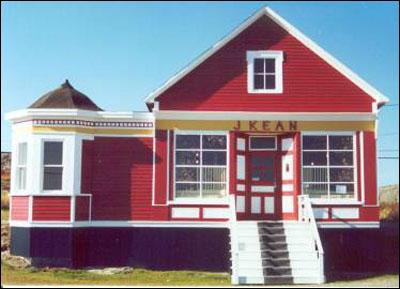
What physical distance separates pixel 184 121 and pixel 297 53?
14.2 ft

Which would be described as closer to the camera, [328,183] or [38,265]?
[38,265]

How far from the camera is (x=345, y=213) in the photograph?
57.5 feet

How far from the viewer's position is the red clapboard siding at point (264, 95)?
17812 millimetres

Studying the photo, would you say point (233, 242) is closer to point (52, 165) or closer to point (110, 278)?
point (110, 278)

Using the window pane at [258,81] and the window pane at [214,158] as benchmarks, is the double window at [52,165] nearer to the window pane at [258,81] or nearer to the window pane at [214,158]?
the window pane at [214,158]

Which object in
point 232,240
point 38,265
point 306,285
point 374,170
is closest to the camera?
point 306,285

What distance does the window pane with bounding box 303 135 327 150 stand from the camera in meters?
17.8

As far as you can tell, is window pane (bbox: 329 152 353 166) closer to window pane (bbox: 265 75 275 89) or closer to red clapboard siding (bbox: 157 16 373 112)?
red clapboard siding (bbox: 157 16 373 112)

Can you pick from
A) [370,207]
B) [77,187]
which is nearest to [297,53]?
[370,207]

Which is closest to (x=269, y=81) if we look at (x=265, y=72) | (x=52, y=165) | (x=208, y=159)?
(x=265, y=72)

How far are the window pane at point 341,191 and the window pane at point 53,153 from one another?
8.68m

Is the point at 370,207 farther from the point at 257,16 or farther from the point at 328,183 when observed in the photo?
the point at 257,16

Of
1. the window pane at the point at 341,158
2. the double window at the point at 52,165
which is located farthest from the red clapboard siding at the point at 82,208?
the window pane at the point at 341,158

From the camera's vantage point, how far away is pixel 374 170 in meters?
17.7
